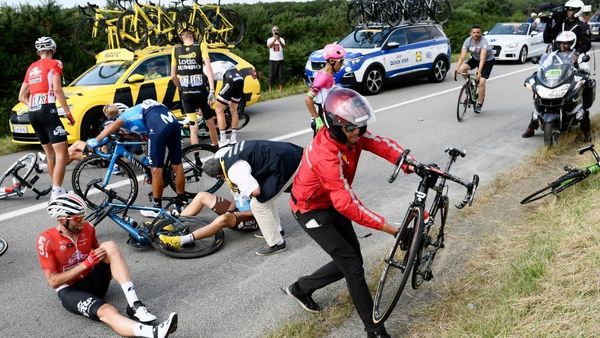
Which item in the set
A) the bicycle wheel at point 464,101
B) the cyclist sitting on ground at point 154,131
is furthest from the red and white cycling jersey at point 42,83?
the bicycle wheel at point 464,101

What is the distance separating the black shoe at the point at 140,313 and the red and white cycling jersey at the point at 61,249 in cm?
50

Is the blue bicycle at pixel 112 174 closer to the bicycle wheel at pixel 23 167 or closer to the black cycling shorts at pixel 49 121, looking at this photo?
the black cycling shorts at pixel 49 121

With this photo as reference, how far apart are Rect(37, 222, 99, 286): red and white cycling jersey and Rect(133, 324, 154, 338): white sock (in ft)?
2.35

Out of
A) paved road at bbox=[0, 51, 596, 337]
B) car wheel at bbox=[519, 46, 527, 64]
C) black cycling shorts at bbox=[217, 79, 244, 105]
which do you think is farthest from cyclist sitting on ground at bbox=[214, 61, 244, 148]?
car wheel at bbox=[519, 46, 527, 64]

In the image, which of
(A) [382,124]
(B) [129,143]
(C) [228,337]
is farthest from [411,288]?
(A) [382,124]

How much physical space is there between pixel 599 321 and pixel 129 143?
5018 millimetres

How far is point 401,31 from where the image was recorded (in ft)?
52.8

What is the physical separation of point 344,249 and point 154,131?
308 cm

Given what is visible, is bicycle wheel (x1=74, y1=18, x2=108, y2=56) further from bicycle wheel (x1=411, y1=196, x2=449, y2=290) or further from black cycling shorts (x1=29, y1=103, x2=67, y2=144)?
bicycle wheel (x1=411, y1=196, x2=449, y2=290)

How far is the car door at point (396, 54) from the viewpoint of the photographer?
15.4m

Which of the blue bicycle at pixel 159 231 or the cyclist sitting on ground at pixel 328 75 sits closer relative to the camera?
the blue bicycle at pixel 159 231

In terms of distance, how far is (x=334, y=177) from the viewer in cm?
359

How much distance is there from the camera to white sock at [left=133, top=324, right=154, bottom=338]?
3934 millimetres

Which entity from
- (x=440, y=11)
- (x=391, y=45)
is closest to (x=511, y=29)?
(x=440, y=11)
